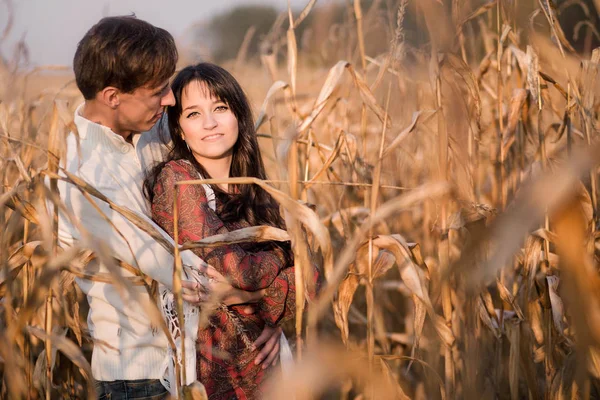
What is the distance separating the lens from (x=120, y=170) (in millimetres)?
1436

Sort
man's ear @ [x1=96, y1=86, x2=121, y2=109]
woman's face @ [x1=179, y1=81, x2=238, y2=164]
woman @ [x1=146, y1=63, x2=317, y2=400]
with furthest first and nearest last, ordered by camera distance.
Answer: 1. woman's face @ [x1=179, y1=81, x2=238, y2=164]
2. man's ear @ [x1=96, y1=86, x2=121, y2=109]
3. woman @ [x1=146, y1=63, x2=317, y2=400]

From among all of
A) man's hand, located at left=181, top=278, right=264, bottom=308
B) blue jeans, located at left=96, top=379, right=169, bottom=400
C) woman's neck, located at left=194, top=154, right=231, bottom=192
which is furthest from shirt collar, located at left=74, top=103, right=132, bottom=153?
blue jeans, located at left=96, top=379, right=169, bottom=400

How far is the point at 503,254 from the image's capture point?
53 centimetres

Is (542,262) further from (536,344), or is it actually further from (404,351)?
(404,351)

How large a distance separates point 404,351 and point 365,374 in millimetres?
1163

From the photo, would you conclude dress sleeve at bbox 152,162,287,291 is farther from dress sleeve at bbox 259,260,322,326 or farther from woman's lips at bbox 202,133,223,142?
woman's lips at bbox 202,133,223,142

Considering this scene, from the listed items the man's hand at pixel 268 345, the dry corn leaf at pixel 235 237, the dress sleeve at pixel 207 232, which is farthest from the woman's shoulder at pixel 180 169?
the dry corn leaf at pixel 235 237

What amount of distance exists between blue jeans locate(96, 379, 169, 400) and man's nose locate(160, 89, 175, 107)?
66cm

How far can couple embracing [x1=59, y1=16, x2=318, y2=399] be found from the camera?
1.32 meters

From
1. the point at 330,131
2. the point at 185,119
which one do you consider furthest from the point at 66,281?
the point at 330,131

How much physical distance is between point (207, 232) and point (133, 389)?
412mm

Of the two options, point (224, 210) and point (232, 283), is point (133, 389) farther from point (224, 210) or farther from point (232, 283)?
point (224, 210)

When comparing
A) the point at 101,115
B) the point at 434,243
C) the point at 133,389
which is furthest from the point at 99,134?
the point at 434,243

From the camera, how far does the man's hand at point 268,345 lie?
1453 millimetres
